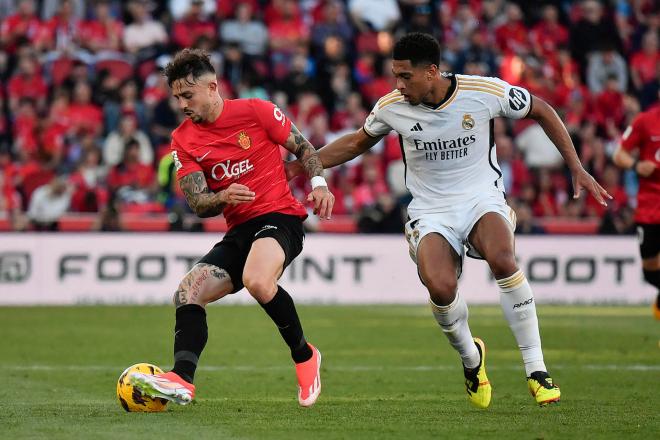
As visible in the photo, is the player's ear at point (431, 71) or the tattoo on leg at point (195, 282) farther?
the player's ear at point (431, 71)

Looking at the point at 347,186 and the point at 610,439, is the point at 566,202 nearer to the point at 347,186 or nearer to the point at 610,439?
the point at 347,186

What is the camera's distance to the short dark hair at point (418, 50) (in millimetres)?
8023

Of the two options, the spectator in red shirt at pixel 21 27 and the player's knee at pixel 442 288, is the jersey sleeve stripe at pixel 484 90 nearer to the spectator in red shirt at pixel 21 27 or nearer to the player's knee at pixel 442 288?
the player's knee at pixel 442 288

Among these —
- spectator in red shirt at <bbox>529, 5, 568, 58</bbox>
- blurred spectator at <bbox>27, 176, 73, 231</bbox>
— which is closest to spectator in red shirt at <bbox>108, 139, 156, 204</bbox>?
blurred spectator at <bbox>27, 176, 73, 231</bbox>

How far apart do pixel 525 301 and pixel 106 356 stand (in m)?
4.91

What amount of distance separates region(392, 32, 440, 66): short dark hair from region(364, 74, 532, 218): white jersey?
1.10 ft

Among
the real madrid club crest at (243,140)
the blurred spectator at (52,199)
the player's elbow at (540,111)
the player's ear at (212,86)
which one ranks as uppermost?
the player's ear at (212,86)

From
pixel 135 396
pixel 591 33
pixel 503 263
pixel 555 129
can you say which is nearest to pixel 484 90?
pixel 555 129

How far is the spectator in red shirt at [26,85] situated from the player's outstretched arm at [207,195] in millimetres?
13042

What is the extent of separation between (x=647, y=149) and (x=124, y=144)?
8.90m

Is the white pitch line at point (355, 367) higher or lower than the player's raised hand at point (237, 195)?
lower

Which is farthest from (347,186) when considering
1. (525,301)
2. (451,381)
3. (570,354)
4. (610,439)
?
(610,439)

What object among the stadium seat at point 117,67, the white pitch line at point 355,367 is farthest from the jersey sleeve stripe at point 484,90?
the stadium seat at point 117,67

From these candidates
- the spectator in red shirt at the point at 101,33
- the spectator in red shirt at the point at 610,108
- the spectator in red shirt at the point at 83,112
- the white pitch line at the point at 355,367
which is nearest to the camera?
the white pitch line at the point at 355,367
